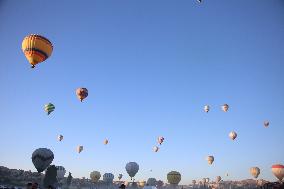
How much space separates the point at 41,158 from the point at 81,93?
46.5 feet

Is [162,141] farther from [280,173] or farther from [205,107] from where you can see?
[280,173]

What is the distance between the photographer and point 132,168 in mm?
69938

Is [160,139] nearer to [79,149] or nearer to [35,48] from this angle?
[79,149]

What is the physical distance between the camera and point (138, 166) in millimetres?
71562

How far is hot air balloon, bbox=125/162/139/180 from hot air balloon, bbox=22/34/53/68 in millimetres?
43461

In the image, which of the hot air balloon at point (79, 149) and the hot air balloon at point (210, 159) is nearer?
the hot air balloon at point (79, 149)

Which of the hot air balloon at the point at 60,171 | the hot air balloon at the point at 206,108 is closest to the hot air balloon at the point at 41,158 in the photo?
the hot air balloon at the point at 206,108

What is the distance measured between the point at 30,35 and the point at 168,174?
1947 inches

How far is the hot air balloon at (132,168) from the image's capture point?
69.4 m

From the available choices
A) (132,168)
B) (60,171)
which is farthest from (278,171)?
(60,171)

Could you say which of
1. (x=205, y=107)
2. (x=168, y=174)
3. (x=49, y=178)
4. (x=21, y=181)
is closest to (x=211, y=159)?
(x=168, y=174)

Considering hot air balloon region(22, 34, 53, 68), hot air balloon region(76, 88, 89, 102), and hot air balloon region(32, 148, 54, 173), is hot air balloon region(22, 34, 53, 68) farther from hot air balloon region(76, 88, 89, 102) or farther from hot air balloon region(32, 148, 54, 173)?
hot air balloon region(32, 148, 54, 173)

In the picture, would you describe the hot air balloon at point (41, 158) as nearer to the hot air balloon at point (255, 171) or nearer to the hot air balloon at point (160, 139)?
the hot air balloon at point (160, 139)

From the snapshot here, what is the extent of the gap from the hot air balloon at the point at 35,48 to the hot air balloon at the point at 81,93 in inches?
467
